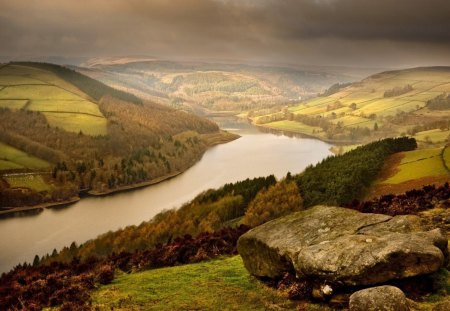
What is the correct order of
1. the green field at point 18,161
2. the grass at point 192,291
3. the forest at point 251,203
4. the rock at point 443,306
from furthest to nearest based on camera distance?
the green field at point 18,161, the forest at point 251,203, the grass at point 192,291, the rock at point 443,306

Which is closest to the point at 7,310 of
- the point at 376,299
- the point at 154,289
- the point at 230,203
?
the point at 154,289

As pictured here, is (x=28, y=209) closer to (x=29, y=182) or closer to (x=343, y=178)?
(x=29, y=182)

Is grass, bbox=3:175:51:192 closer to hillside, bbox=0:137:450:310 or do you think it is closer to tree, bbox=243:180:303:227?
tree, bbox=243:180:303:227

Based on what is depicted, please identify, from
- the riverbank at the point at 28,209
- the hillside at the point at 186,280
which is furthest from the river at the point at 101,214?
the hillside at the point at 186,280

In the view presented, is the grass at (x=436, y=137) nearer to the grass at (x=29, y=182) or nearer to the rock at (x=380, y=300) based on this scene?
the grass at (x=29, y=182)

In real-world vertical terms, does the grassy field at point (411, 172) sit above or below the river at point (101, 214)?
above

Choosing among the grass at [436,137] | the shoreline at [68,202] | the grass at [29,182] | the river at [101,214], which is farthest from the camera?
the grass at [436,137]

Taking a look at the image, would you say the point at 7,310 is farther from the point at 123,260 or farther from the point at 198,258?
the point at 198,258
